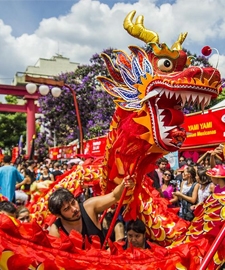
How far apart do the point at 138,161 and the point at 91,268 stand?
3.08 ft

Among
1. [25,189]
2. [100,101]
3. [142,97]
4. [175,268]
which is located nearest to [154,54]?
[142,97]

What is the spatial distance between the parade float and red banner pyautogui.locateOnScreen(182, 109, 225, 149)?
140 inches

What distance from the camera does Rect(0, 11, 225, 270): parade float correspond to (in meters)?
1.44

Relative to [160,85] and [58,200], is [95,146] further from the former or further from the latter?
[160,85]

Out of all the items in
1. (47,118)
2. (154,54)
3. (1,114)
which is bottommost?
(154,54)

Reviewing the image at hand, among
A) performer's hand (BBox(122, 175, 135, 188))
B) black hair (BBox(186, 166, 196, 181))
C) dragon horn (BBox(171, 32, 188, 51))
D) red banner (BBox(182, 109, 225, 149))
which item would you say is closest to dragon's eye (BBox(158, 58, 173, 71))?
dragon horn (BBox(171, 32, 188, 51))

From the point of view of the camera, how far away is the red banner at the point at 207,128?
603 cm

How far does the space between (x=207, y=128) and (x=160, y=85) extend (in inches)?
175

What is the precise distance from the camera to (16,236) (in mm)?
1408

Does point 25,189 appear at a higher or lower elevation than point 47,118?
lower

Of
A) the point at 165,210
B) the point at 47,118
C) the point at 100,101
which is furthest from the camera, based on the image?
the point at 47,118

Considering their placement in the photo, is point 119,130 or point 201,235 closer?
point 201,235

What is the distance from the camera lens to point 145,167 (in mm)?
2365

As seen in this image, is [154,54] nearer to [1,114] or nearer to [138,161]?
[138,161]
